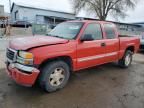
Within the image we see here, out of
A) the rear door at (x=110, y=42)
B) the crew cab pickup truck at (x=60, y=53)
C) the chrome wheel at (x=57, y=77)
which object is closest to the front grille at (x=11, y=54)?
the crew cab pickup truck at (x=60, y=53)

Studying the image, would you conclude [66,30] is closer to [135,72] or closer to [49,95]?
[49,95]

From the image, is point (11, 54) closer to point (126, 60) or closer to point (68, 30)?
point (68, 30)

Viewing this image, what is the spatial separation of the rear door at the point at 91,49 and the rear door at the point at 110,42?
253 mm

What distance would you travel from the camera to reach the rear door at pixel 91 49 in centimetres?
490

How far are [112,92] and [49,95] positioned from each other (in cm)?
169

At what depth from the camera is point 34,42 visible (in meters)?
4.18

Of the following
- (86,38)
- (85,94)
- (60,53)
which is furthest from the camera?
(86,38)

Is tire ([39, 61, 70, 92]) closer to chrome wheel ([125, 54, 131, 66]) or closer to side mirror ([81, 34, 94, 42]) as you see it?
side mirror ([81, 34, 94, 42])

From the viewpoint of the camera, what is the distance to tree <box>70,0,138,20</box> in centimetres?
3878

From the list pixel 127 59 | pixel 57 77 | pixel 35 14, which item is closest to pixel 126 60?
pixel 127 59

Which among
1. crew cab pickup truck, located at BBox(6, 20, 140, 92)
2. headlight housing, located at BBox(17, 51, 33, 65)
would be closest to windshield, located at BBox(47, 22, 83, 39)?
crew cab pickup truck, located at BBox(6, 20, 140, 92)

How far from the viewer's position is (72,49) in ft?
15.1

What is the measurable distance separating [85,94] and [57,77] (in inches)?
33.5

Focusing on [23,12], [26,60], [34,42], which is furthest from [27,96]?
[23,12]
